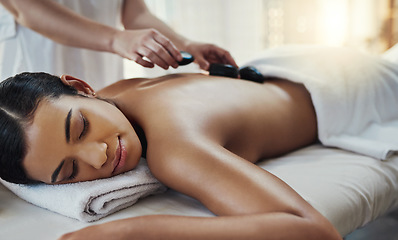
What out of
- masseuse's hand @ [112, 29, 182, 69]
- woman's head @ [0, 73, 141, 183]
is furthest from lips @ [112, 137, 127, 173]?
masseuse's hand @ [112, 29, 182, 69]

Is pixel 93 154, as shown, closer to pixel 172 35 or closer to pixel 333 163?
pixel 333 163

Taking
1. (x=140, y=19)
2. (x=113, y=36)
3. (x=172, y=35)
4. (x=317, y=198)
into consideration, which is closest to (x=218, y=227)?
(x=317, y=198)

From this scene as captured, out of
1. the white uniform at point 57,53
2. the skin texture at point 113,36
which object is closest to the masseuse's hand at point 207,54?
the skin texture at point 113,36

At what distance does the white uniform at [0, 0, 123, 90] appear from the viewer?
169cm

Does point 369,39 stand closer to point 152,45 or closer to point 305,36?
point 305,36

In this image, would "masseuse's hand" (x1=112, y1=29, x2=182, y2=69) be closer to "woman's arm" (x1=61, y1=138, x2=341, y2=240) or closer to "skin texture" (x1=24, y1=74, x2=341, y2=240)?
"skin texture" (x1=24, y1=74, x2=341, y2=240)

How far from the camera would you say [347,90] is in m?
1.45

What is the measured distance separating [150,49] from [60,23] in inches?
15.7

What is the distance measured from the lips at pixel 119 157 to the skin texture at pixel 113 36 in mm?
320

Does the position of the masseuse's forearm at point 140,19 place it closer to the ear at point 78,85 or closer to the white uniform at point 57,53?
the white uniform at point 57,53

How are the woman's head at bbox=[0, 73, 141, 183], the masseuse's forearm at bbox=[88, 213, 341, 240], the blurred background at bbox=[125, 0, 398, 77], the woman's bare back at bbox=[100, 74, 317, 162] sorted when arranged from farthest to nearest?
the blurred background at bbox=[125, 0, 398, 77]
the woman's bare back at bbox=[100, 74, 317, 162]
the woman's head at bbox=[0, 73, 141, 183]
the masseuse's forearm at bbox=[88, 213, 341, 240]

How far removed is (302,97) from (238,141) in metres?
0.37

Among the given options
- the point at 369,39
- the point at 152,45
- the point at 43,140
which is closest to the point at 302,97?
the point at 152,45

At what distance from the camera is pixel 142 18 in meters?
1.80
